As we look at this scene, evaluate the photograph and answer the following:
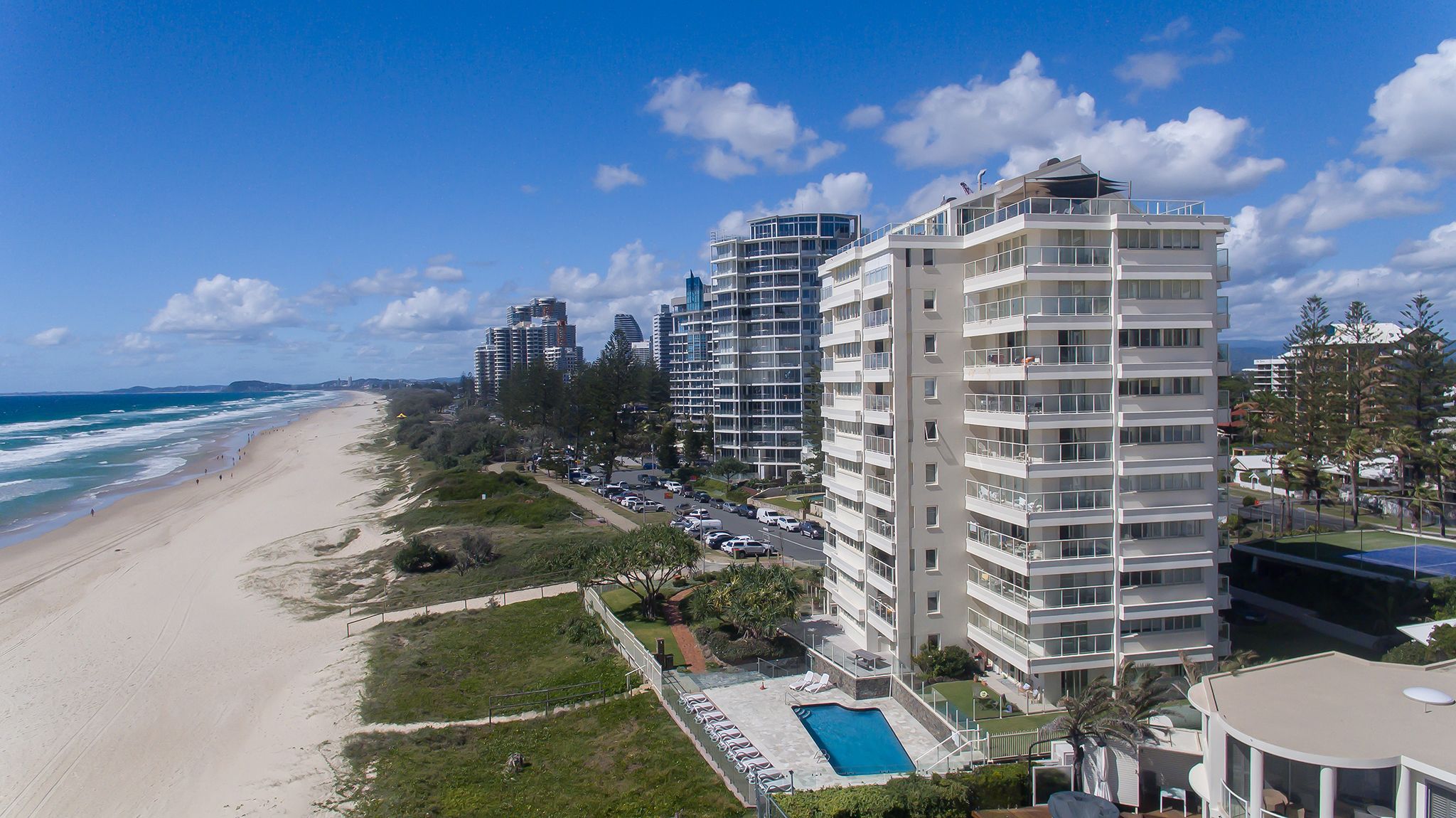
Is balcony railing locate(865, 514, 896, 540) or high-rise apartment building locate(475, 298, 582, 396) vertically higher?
high-rise apartment building locate(475, 298, 582, 396)

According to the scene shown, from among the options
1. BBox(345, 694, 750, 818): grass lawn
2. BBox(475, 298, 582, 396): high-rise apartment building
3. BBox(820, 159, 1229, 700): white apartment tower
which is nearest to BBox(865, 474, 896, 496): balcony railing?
BBox(820, 159, 1229, 700): white apartment tower

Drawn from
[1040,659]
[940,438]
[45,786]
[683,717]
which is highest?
[940,438]

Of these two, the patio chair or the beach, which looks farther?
the patio chair

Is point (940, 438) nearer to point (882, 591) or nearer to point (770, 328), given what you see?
point (882, 591)

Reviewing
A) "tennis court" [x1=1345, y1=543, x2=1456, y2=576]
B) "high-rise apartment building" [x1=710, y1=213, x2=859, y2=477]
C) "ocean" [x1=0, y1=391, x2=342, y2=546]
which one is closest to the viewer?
"tennis court" [x1=1345, y1=543, x2=1456, y2=576]

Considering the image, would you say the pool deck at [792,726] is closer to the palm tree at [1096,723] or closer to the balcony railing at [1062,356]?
the palm tree at [1096,723]

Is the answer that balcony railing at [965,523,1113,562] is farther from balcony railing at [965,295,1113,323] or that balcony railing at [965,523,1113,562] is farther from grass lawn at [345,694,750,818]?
grass lawn at [345,694,750,818]

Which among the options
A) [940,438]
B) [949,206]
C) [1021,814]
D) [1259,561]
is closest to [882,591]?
[940,438]
